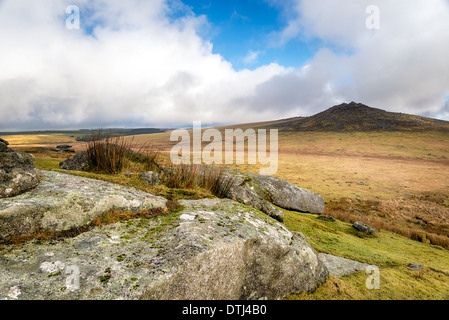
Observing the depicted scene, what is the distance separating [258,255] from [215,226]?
80cm

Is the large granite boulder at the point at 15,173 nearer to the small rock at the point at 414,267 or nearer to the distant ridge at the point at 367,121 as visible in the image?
the small rock at the point at 414,267

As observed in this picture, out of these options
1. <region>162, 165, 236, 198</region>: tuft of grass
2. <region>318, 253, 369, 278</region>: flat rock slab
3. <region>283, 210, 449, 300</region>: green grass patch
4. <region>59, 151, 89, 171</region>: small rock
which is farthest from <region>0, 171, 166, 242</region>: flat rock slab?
<region>59, 151, 89, 171</region>: small rock

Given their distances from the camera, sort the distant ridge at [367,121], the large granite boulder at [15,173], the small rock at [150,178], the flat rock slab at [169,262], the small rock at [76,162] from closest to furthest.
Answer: the flat rock slab at [169,262]
the large granite boulder at [15,173]
the small rock at [150,178]
the small rock at [76,162]
the distant ridge at [367,121]

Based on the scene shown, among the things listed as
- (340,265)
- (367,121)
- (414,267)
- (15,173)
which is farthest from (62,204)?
(367,121)

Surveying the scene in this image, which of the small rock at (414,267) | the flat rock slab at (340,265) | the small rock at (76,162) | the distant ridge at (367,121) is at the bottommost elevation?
the small rock at (414,267)

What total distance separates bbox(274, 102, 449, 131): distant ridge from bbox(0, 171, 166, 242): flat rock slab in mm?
103023

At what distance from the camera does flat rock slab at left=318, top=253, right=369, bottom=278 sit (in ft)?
13.0

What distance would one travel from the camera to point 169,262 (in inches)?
94.1

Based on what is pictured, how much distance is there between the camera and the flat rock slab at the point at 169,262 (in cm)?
201

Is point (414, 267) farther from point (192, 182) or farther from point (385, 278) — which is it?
point (192, 182)

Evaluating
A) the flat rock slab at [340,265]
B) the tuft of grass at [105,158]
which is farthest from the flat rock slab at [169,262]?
the tuft of grass at [105,158]

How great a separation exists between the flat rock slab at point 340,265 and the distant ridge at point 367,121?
99685mm
